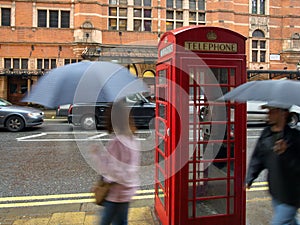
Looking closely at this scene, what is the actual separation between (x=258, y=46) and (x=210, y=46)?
1084 inches

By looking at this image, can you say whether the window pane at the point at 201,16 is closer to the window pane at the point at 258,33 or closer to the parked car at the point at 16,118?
the window pane at the point at 258,33

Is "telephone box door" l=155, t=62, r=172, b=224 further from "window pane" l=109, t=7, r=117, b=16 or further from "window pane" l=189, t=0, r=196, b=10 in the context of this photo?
"window pane" l=189, t=0, r=196, b=10

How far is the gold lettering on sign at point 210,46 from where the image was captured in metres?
2.91

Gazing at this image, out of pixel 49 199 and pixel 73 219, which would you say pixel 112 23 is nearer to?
pixel 49 199

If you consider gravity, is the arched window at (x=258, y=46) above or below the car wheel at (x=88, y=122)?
above

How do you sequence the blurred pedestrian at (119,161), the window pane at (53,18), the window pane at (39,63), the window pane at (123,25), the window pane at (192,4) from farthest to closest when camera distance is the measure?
1. the window pane at (192,4)
2. the window pane at (123,25)
3. the window pane at (53,18)
4. the window pane at (39,63)
5. the blurred pedestrian at (119,161)

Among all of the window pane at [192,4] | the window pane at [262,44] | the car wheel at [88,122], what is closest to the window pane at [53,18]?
the window pane at [192,4]

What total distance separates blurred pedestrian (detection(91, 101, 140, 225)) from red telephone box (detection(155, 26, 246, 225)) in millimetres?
552

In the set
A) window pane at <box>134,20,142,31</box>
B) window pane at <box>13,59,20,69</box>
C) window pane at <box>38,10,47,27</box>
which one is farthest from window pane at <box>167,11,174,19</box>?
window pane at <box>13,59,20,69</box>

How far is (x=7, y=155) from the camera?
7.26 metres

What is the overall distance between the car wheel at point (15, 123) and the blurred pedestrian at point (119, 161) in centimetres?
964

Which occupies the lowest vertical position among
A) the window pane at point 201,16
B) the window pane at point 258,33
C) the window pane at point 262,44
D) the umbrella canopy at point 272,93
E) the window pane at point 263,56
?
the umbrella canopy at point 272,93

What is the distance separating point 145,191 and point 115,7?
23452 millimetres

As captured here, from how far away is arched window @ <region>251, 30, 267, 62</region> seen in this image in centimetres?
2798
